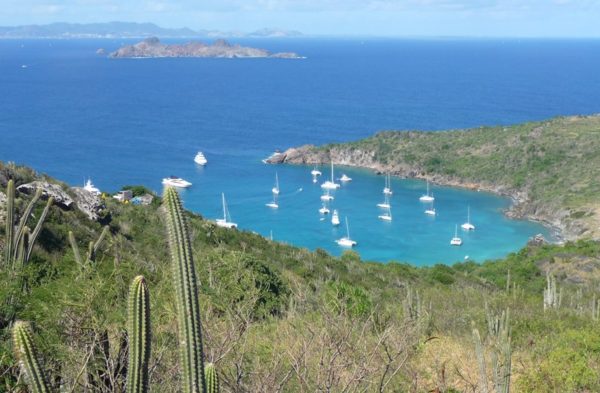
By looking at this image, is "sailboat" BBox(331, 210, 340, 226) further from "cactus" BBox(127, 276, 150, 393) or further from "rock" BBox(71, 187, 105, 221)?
"cactus" BBox(127, 276, 150, 393)

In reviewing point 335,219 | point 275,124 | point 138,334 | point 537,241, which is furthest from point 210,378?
point 275,124

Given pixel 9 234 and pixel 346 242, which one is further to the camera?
pixel 346 242

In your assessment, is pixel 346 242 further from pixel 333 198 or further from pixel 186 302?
pixel 186 302

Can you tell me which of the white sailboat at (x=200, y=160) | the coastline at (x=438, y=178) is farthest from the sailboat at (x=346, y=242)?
the white sailboat at (x=200, y=160)

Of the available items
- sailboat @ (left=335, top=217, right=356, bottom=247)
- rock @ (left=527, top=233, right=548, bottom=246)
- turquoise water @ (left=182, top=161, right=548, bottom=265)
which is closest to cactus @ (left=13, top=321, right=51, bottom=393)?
turquoise water @ (left=182, top=161, right=548, bottom=265)

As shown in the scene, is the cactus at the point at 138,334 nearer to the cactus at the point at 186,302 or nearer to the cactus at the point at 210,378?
the cactus at the point at 186,302

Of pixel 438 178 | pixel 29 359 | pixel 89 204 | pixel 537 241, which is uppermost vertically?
pixel 29 359

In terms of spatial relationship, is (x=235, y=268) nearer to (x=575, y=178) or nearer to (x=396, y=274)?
(x=396, y=274)
